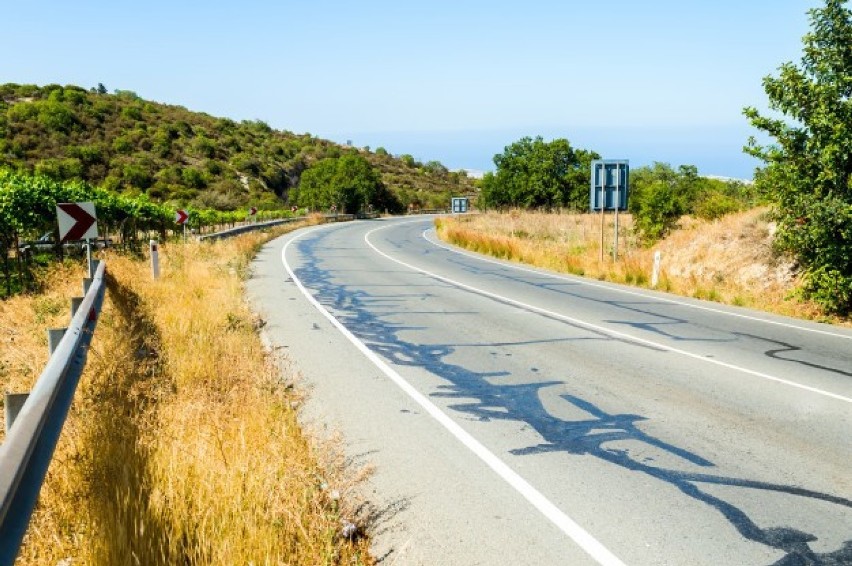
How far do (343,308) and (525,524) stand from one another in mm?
9734

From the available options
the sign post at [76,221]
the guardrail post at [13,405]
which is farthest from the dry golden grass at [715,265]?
the guardrail post at [13,405]

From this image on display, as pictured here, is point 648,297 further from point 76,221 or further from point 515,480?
point 76,221

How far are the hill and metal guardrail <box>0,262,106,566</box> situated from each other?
57.7m

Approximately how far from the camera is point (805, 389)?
24.8 feet

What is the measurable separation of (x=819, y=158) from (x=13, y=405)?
1369cm

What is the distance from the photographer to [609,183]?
21.2m

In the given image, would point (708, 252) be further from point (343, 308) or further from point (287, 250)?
point (287, 250)

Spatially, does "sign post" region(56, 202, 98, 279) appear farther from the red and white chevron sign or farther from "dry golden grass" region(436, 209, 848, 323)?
"dry golden grass" region(436, 209, 848, 323)

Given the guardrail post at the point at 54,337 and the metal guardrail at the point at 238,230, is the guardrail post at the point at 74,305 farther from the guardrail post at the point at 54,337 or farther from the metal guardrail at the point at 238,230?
the metal guardrail at the point at 238,230

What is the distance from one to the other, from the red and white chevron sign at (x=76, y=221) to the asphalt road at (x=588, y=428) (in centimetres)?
359

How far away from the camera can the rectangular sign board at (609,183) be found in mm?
20922

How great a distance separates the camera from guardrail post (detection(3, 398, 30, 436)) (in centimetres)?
327

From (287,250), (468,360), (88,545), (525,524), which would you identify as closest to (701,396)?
(468,360)

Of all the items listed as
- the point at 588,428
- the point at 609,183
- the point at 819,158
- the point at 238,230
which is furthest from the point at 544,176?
the point at 588,428
